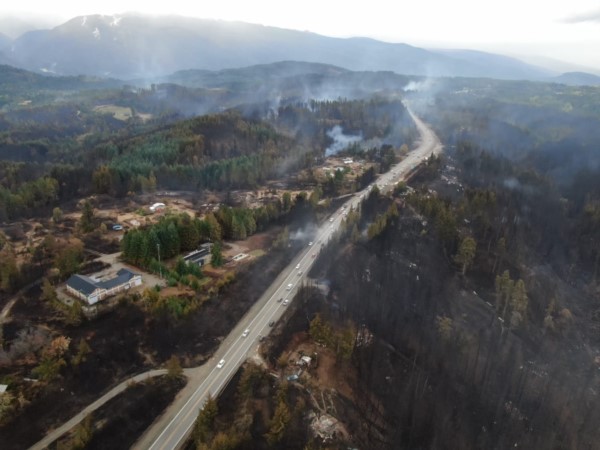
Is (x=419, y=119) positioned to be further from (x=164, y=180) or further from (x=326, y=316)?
(x=326, y=316)

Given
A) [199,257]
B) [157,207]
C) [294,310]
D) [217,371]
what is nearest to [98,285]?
[199,257]

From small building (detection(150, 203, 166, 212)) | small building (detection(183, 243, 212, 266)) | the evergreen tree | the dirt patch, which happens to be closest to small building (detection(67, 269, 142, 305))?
small building (detection(183, 243, 212, 266))

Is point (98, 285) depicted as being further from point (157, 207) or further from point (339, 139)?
point (339, 139)

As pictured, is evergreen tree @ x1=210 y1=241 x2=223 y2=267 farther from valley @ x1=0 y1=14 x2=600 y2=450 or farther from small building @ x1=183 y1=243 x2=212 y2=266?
small building @ x1=183 y1=243 x2=212 y2=266

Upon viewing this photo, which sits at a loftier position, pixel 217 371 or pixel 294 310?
pixel 217 371

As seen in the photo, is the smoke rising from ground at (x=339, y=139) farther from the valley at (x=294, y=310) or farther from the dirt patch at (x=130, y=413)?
the dirt patch at (x=130, y=413)

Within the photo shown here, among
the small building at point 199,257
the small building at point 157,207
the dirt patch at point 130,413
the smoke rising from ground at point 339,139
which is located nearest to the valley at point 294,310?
the dirt patch at point 130,413
